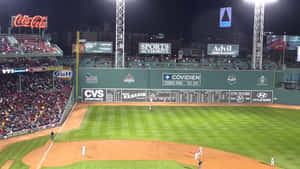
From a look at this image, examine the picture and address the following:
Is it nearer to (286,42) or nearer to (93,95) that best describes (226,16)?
(286,42)

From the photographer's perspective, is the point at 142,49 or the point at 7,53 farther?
the point at 142,49

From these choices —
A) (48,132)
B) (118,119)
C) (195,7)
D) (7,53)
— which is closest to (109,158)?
(48,132)

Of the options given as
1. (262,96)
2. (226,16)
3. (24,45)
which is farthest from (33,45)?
(262,96)

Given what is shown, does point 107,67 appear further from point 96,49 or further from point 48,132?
point 48,132

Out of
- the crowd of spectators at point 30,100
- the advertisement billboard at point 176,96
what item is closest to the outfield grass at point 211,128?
the advertisement billboard at point 176,96

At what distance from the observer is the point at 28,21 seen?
→ 3888cm

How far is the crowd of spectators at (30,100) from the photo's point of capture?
3036cm

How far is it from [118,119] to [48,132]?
26.2ft

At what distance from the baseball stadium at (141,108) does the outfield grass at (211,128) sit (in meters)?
0.10

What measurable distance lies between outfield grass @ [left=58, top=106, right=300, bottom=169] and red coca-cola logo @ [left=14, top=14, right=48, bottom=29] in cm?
1251

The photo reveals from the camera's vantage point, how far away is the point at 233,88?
46.0 meters

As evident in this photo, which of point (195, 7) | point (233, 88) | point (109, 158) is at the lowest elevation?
point (109, 158)

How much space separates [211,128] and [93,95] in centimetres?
1928

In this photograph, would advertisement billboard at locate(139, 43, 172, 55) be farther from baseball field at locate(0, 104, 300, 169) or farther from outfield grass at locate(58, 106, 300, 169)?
baseball field at locate(0, 104, 300, 169)
